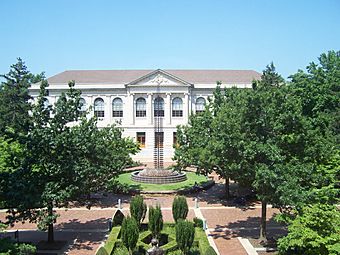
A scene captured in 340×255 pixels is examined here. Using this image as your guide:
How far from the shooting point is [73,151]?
55.5 ft

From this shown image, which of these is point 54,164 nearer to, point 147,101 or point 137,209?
point 137,209

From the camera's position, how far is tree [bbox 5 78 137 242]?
1532 cm

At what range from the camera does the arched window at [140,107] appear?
5562 centimetres

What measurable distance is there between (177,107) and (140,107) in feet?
19.4

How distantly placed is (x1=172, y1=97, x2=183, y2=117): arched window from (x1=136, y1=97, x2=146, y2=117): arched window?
466cm

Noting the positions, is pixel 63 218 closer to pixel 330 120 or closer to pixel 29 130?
pixel 29 130

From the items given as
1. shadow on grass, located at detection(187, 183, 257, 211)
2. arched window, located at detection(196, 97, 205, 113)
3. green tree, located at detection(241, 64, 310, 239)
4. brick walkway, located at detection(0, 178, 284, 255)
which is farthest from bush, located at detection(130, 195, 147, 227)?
arched window, located at detection(196, 97, 205, 113)

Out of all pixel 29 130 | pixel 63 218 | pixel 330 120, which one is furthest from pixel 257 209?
pixel 29 130

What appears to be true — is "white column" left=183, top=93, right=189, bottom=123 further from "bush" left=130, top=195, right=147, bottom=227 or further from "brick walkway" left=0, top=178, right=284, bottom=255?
"bush" left=130, top=195, right=147, bottom=227

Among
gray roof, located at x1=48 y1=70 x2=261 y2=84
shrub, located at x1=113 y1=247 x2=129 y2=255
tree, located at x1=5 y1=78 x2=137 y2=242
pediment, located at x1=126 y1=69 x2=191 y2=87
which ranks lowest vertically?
shrub, located at x1=113 y1=247 x2=129 y2=255

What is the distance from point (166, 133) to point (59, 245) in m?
38.9

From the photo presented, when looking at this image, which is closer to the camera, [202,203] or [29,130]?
[29,130]

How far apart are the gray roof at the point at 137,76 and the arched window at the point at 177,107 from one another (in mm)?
4183

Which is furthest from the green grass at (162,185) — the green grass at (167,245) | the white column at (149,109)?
the white column at (149,109)
